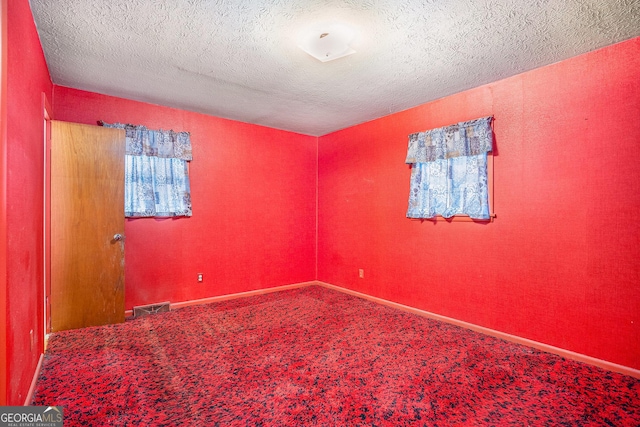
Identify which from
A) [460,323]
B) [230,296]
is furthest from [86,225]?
[460,323]

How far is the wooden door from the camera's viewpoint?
3.05m

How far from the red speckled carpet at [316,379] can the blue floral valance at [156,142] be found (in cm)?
197

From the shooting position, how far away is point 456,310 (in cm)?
345

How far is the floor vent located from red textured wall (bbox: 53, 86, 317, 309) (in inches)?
3.2

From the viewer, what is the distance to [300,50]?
2529 mm

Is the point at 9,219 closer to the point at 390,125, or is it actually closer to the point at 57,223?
the point at 57,223

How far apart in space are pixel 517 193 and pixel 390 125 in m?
1.81

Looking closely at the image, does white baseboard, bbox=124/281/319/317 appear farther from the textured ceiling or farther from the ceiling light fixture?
the ceiling light fixture

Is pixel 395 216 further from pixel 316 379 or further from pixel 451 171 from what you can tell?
pixel 316 379

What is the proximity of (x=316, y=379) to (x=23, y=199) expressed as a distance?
2205mm

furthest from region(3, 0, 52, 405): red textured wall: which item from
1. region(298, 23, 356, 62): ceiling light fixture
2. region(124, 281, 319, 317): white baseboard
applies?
region(298, 23, 356, 62): ceiling light fixture

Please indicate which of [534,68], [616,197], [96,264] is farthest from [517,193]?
[96,264]

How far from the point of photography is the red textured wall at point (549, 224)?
7.84 ft

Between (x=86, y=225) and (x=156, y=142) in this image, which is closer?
(x=86, y=225)
